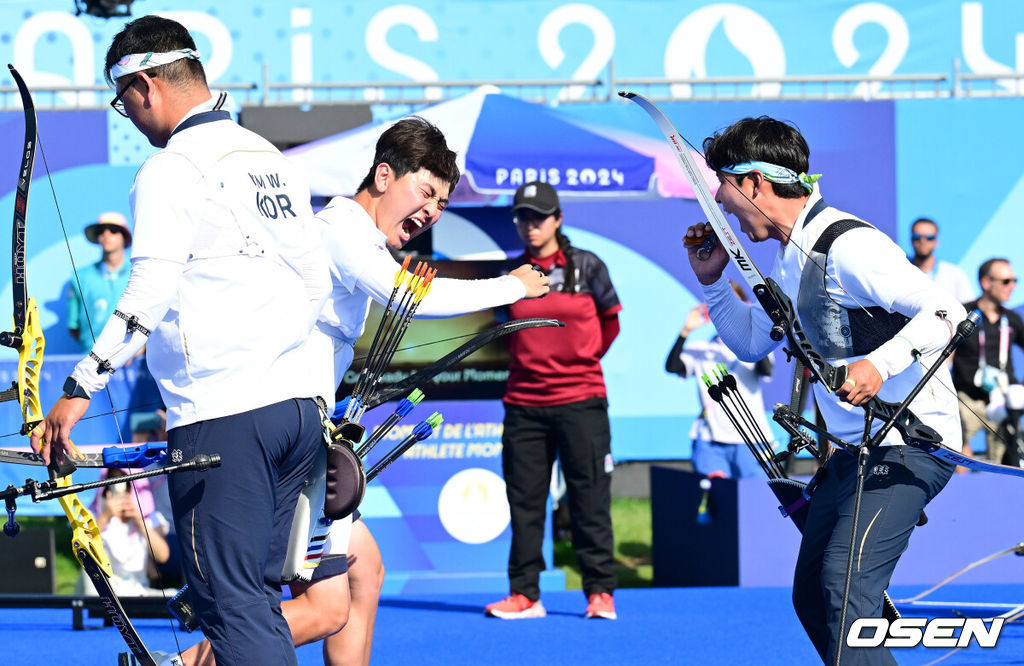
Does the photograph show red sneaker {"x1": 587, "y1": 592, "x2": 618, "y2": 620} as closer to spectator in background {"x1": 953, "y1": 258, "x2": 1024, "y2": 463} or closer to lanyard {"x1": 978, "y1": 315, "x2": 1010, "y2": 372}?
spectator in background {"x1": 953, "y1": 258, "x2": 1024, "y2": 463}

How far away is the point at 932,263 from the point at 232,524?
7160 mm

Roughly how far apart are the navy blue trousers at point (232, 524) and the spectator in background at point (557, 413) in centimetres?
325

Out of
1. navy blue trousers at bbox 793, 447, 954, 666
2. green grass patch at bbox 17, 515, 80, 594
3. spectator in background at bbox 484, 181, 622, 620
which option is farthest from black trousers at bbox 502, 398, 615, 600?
green grass patch at bbox 17, 515, 80, 594

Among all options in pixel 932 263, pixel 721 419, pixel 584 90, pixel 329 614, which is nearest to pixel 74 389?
pixel 329 614

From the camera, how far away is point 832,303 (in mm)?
3188

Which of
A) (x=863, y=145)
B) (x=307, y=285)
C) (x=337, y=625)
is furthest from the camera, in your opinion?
(x=863, y=145)

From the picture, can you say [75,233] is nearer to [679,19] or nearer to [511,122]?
[511,122]

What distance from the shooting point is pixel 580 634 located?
228 inches

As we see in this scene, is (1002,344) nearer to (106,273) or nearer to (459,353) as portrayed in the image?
(459,353)

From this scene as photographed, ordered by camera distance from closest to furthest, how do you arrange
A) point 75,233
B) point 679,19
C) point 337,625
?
point 337,625 → point 75,233 → point 679,19

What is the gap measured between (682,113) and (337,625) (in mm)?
6984

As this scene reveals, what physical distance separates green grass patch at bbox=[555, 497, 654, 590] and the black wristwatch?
17.3 feet

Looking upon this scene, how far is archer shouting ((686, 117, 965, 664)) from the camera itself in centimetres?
304

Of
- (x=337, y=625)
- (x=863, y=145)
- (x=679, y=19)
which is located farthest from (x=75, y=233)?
(x=337, y=625)
